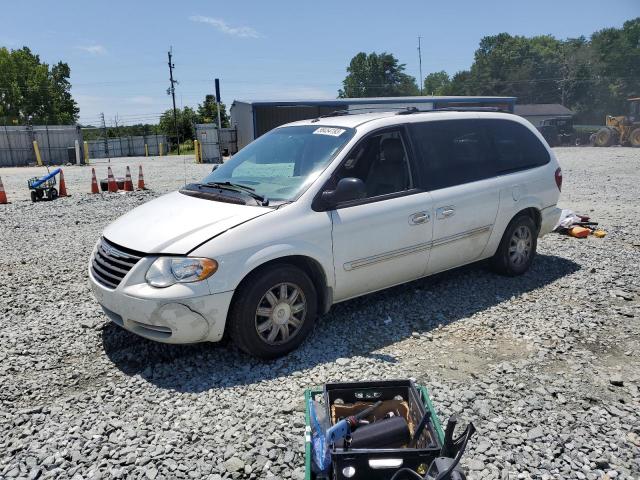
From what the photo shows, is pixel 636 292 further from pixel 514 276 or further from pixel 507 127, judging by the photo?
pixel 507 127

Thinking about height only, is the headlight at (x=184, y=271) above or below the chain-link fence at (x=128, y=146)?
below

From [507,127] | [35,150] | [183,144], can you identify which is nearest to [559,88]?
[183,144]

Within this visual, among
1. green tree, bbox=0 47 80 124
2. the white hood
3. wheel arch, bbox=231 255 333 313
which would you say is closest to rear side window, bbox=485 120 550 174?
wheel arch, bbox=231 255 333 313

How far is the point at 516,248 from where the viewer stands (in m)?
5.70

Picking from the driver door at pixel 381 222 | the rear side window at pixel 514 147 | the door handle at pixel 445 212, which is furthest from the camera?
the rear side window at pixel 514 147

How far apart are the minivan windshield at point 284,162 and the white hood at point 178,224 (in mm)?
335

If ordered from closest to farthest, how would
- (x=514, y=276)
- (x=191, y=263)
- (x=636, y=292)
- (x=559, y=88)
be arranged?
(x=191, y=263)
(x=636, y=292)
(x=514, y=276)
(x=559, y=88)

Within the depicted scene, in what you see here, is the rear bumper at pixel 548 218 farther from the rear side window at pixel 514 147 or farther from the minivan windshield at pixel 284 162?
the minivan windshield at pixel 284 162

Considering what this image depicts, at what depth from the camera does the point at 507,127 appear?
18.4 feet

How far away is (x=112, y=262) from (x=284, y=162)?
69.7 inches

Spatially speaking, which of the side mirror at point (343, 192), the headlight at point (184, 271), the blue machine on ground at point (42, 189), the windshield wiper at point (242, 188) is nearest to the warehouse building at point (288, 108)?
the blue machine on ground at point (42, 189)

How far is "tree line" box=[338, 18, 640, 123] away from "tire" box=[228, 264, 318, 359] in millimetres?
83752

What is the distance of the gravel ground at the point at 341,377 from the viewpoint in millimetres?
2830

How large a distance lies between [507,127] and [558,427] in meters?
3.60
